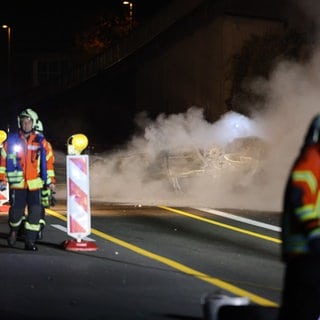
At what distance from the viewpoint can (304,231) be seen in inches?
181

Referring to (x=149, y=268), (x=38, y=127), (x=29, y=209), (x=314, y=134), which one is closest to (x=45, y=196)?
(x=29, y=209)

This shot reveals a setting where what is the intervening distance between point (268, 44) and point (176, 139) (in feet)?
28.9

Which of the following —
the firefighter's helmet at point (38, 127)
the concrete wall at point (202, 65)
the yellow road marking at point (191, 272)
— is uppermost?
the concrete wall at point (202, 65)

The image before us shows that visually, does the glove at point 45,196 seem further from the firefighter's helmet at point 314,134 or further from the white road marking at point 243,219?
the firefighter's helmet at point 314,134

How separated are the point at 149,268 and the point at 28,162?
225 centimetres

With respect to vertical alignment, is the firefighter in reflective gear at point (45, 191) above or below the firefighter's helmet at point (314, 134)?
below

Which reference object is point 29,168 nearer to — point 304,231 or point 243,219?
point 243,219

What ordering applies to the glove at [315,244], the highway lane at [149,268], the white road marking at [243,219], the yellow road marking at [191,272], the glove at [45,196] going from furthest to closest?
1. the white road marking at [243,219]
2. the glove at [45,196]
3. the yellow road marking at [191,272]
4. the highway lane at [149,268]
5. the glove at [315,244]

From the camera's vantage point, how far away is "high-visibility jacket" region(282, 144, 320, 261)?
4.56 meters

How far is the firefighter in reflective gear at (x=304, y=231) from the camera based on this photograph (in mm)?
4562

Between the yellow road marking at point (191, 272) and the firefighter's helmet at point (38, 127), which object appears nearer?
the yellow road marking at point (191, 272)

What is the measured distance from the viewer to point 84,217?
10.6 m

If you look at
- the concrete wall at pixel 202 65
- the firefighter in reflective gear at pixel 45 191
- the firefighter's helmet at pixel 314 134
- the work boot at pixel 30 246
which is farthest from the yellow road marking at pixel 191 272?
the concrete wall at pixel 202 65

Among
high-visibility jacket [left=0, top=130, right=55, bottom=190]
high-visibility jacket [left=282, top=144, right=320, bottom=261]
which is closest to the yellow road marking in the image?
high-visibility jacket [left=0, top=130, right=55, bottom=190]
